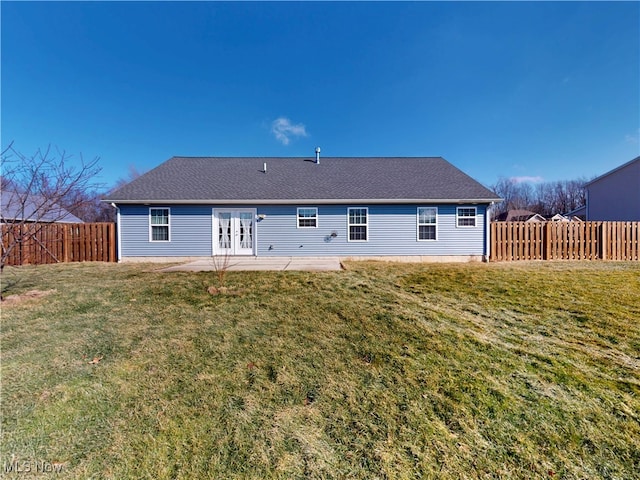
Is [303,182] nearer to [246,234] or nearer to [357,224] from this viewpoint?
[357,224]

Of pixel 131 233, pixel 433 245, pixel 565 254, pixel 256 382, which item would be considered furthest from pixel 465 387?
pixel 131 233

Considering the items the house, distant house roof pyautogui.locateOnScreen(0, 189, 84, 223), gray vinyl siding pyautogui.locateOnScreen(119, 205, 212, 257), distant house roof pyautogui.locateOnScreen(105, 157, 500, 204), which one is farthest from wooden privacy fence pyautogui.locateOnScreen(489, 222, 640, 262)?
distant house roof pyautogui.locateOnScreen(0, 189, 84, 223)

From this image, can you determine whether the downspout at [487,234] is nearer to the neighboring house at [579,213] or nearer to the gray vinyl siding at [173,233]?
the gray vinyl siding at [173,233]

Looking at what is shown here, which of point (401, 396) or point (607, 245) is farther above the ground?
point (607, 245)

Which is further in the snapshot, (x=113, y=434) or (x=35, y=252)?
(x=35, y=252)

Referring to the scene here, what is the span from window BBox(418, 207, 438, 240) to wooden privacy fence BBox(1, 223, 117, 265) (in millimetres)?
12398

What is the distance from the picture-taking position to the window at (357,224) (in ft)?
35.5

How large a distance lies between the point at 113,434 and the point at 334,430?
5.74 ft

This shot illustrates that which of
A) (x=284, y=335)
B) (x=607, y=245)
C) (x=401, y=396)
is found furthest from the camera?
(x=607, y=245)

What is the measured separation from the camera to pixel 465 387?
2646mm

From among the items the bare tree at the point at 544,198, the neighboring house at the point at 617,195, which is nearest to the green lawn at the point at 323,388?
the neighboring house at the point at 617,195

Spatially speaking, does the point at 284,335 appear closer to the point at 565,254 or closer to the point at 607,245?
the point at 565,254

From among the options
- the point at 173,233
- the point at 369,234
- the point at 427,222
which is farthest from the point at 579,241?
the point at 173,233

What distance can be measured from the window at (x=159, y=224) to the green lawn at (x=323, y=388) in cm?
576
